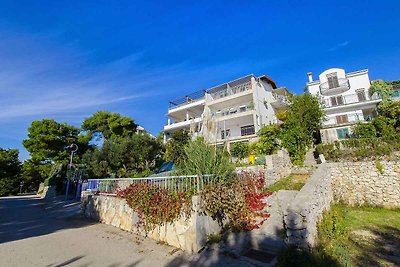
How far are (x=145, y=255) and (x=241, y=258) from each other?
2299mm

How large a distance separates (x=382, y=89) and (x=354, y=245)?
24211mm

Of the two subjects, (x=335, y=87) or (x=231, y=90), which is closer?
(x=335, y=87)

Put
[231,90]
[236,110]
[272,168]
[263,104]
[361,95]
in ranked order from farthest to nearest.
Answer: [231,90] → [236,110] → [263,104] → [361,95] → [272,168]

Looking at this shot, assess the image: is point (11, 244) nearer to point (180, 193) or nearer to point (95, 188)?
point (95, 188)

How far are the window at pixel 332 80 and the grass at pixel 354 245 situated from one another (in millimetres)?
22075

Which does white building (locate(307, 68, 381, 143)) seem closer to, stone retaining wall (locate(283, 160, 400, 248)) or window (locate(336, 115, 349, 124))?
window (locate(336, 115, 349, 124))

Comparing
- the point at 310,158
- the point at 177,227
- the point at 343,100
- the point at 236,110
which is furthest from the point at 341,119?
the point at 177,227

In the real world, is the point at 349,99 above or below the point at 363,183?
above

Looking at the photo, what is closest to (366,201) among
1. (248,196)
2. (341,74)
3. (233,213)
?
(248,196)

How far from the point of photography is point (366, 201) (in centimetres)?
1073

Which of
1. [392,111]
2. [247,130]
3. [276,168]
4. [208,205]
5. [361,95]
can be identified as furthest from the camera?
[247,130]

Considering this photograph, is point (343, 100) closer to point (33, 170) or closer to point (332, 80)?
point (332, 80)

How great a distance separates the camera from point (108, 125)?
96.4 feet

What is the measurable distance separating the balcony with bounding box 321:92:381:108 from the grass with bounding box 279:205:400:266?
17728 millimetres
